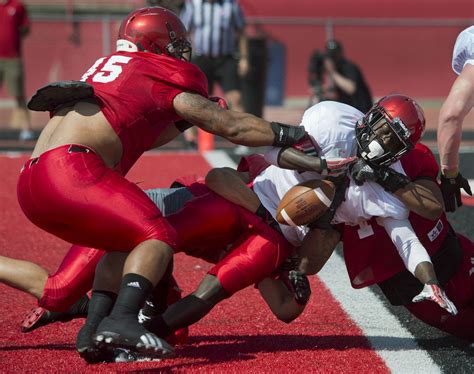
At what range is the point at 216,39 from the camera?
10945 millimetres

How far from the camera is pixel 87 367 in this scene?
376cm

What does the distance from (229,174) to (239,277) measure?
0.46 m

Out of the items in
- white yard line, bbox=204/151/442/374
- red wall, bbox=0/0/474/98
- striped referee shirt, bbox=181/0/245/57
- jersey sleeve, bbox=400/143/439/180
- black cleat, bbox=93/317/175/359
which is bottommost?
red wall, bbox=0/0/474/98

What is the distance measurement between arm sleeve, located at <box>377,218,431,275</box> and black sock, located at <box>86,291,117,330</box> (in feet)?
3.68

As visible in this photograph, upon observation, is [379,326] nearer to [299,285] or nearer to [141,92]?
[299,285]

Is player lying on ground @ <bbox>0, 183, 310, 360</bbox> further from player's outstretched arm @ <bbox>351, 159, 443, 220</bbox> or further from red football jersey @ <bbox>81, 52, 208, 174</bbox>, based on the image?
player's outstretched arm @ <bbox>351, 159, 443, 220</bbox>

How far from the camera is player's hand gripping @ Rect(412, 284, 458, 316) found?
3746 mm

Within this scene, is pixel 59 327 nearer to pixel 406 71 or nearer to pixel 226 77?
pixel 226 77

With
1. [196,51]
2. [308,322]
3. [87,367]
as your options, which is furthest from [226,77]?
[87,367]

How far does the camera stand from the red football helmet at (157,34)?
4113mm

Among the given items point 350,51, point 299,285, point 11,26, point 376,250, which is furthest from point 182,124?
point 350,51

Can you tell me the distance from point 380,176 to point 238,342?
36.1 inches

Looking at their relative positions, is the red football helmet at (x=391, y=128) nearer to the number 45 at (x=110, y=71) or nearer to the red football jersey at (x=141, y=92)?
the red football jersey at (x=141, y=92)

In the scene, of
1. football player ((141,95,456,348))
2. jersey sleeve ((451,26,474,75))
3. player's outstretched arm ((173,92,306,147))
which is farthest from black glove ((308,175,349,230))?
jersey sleeve ((451,26,474,75))
